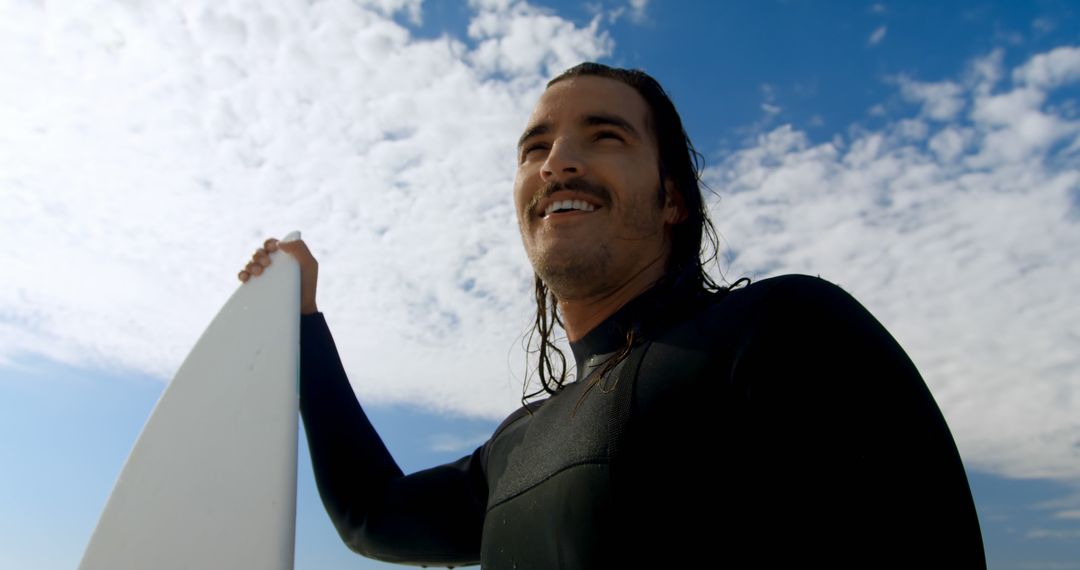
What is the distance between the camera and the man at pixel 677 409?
1438 millimetres

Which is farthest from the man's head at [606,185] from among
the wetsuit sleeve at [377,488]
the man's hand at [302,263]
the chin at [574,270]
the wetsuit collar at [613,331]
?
the man's hand at [302,263]

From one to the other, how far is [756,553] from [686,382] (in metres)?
0.37

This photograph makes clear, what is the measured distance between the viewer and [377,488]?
290 centimetres

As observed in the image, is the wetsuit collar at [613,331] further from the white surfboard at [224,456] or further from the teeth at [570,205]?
the white surfboard at [224,456]

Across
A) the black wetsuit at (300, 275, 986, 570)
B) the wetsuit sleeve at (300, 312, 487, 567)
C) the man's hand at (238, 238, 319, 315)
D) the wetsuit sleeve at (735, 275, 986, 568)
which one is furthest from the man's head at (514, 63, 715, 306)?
the man's hand at (238, 238, 319, 315)

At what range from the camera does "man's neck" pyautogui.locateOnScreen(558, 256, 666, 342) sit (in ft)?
7.83

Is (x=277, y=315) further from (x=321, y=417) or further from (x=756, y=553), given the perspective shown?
(x=756, y=553)

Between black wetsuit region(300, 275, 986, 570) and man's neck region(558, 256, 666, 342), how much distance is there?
302mm

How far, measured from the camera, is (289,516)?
2.72 meters

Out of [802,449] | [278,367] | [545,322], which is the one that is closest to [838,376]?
[802,449]

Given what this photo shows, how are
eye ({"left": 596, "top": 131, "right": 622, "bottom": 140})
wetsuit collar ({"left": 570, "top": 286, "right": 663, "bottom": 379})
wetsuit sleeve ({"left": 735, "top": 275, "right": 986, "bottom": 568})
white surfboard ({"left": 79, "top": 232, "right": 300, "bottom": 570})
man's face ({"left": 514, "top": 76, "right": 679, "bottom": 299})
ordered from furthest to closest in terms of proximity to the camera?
white surfboard ({"left": 79, "top": 232, "right": 300, "bottom": 570}) < eye ({"left": 596, "top": 131, "right": 622, "bottom": 140}) < man's face ({"left": 514, "top": 76, "right": 679, "bottom": 299}) < wetsuit collar ({"left": 570, "top": 286, "right": 663, "bottom": 379}) < wetsuit sleeve ({"left": 735, "top": 275, "right": 986, "bottom": 568})

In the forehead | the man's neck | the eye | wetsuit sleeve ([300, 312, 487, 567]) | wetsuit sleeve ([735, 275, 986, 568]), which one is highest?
the forehead

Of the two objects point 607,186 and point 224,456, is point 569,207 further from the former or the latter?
point 224,456

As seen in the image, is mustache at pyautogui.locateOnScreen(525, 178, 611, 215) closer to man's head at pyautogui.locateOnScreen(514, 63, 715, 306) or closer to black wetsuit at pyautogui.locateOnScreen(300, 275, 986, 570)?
man's head at pyautogui.locateOnScreen(514, 63, 715, 306)
